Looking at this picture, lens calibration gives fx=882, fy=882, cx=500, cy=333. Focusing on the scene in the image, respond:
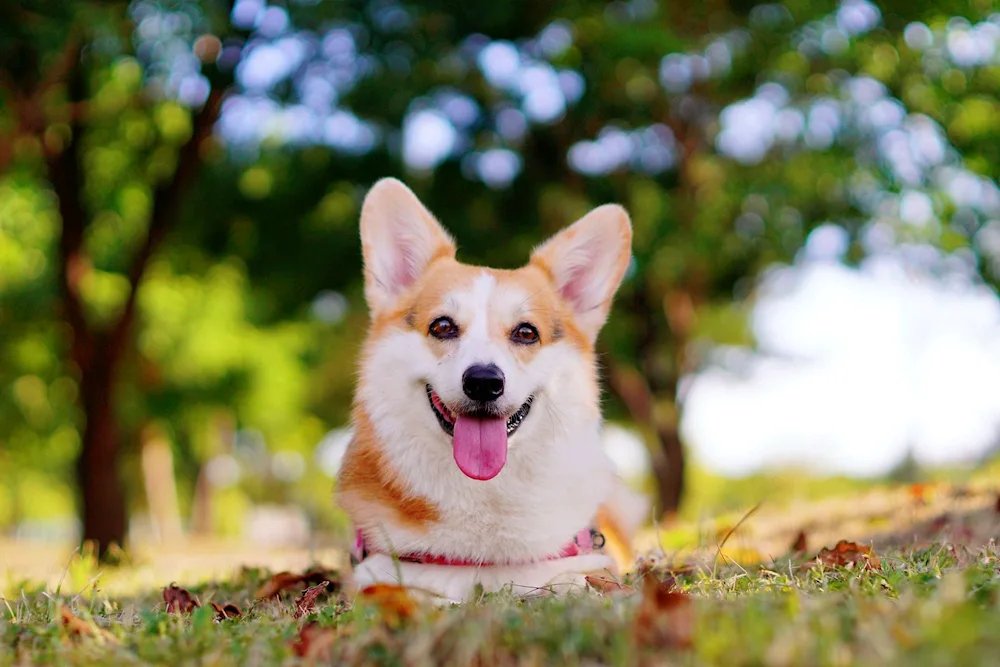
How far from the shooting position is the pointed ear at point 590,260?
3.53m

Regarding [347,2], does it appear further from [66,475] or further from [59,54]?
[66,475]

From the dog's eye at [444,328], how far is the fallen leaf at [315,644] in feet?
4.49

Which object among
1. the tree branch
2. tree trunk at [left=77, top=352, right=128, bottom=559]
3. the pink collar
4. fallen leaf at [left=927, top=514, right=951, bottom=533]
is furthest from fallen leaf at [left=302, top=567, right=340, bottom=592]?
tree trunk at [left=77, top=352, right=128, bottom=559]

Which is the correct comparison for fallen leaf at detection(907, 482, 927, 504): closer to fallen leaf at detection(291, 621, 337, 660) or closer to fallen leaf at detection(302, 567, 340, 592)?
fallen leaf at detection(302, 567, 340, 592)

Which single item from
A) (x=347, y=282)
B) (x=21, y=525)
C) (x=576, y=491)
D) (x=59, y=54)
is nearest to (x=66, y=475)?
(x=21, y=525)

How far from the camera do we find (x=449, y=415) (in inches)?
115

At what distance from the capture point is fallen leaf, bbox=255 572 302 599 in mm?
3198

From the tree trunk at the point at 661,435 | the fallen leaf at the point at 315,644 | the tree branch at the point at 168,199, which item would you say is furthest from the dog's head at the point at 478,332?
the tree trunk at the point at 661,435

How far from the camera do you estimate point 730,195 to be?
400 inches

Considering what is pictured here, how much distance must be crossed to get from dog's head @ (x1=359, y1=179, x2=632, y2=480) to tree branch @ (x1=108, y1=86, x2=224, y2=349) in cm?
649

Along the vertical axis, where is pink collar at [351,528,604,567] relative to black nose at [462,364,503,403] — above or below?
below

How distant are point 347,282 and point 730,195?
506cm

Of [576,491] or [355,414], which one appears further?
[355,414]

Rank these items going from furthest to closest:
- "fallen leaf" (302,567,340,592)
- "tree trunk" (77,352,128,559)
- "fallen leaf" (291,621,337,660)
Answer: "tree trunk" (77,352,128,559) → "fallen leaf" (302,567,340,592) → "fallen leaf" (291,621,337,660)
